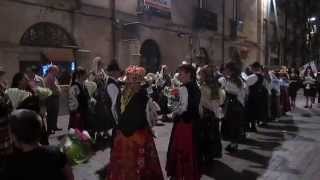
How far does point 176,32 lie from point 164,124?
40.3ft

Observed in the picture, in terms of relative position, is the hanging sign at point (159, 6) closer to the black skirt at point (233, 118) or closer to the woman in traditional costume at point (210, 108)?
the black skirt at point (233, 118)

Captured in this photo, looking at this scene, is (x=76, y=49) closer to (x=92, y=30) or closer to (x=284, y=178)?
(x=92, y=30)

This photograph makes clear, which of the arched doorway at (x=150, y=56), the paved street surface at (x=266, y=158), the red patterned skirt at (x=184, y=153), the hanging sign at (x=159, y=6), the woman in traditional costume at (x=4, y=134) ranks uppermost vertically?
the hanging sign at (x=159, y=6)

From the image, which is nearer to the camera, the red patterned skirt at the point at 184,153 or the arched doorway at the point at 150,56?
the red patterned skirt at the point at 184,153

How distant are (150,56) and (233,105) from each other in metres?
14.7

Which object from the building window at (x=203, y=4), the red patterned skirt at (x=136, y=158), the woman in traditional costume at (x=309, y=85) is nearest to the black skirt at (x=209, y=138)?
the red patterned skirt at (x=136, y=158)

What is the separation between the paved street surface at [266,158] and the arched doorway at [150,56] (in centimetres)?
977

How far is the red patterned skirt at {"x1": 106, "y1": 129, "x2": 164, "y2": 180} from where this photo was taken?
6484 mm

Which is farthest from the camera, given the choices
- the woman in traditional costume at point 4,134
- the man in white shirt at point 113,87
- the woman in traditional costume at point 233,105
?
the woman in traditional costume at point 233,105

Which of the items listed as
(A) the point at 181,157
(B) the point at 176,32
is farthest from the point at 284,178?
(B) the point at 176,32

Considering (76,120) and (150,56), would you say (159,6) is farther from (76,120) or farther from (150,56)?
(76,120)

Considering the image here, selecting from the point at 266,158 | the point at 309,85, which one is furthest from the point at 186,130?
the point at 309,85

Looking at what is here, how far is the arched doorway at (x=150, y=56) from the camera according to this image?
79.9 ft

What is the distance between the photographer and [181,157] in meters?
7.40
